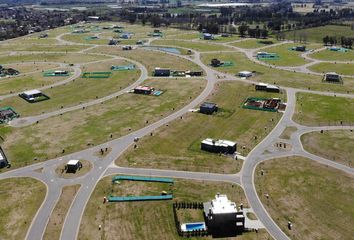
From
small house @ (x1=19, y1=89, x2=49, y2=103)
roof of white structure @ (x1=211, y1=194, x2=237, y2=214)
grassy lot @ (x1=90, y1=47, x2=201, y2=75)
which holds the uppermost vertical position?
grassy lot @ (x1=90, y1=47, x2=201, y2=75)

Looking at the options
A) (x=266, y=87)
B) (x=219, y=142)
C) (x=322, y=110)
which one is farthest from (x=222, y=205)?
(x=266, y=87)

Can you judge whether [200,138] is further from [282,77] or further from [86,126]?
[282,77]

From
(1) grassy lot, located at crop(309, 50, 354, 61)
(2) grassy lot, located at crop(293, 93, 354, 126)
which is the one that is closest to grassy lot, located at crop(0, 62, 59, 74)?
(2) grassy lot, located at crop(293, 93, 354, 126)

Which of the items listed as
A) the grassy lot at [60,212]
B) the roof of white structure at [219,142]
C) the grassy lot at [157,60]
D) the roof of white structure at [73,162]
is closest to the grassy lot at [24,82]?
the grassy lot at [157,60]

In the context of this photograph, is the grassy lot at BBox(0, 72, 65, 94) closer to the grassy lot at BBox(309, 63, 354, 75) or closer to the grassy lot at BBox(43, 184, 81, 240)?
the grassy lot at BBox(43, 184, 81, 240)

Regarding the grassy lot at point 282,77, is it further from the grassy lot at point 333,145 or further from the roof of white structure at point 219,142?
the roof of white structure at point 219,142

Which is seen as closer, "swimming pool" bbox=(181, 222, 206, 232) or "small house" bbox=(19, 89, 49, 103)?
"swimming pool" bbox=(181, 222, 206, 232)
